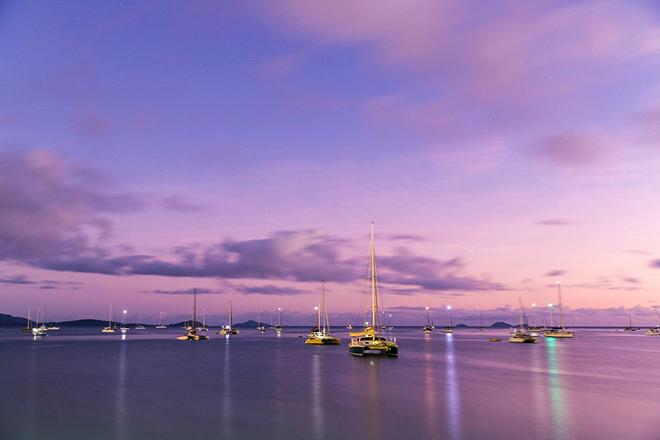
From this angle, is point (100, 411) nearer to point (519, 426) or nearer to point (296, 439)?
point (296, 439)

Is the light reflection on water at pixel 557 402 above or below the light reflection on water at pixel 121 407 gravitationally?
below

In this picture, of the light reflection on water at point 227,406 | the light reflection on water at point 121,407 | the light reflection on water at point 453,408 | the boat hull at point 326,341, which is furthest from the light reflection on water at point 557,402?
the boat hull at point 326,341

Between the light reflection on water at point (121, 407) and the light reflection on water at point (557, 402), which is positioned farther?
the light reflection on water at point (557, 402)

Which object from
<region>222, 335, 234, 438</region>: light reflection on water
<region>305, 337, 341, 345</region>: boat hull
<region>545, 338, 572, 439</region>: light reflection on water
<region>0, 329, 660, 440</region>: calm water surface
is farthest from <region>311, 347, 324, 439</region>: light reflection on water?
<region>305, 337, 341, 345</region>: boat hull

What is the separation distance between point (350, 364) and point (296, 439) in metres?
50.9

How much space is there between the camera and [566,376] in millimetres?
68750

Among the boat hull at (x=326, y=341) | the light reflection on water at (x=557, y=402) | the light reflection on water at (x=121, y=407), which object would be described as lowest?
the boat hull at (x=326, y=341)

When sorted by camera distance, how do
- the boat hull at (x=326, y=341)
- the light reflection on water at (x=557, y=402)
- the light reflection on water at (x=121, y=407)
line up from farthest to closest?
the boat hull at (x=326, y=341), the light reflection on water at (x=557, y=402), the light reflection on water at (x=121, y=407)

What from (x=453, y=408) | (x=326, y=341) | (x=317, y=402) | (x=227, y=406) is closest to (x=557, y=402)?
(x=453, y=408)

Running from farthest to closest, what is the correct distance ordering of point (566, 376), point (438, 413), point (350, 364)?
point (350, 364) → point (566, 376) → point (438, 413)

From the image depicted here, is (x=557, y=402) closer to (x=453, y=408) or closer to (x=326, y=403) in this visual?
(x=453, y=408)

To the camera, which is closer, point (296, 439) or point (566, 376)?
point (296, 439)

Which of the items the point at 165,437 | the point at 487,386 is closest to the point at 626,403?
the point at 487,386

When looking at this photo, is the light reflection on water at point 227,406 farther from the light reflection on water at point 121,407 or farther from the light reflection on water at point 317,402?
the light reflection on water at point 121,407
